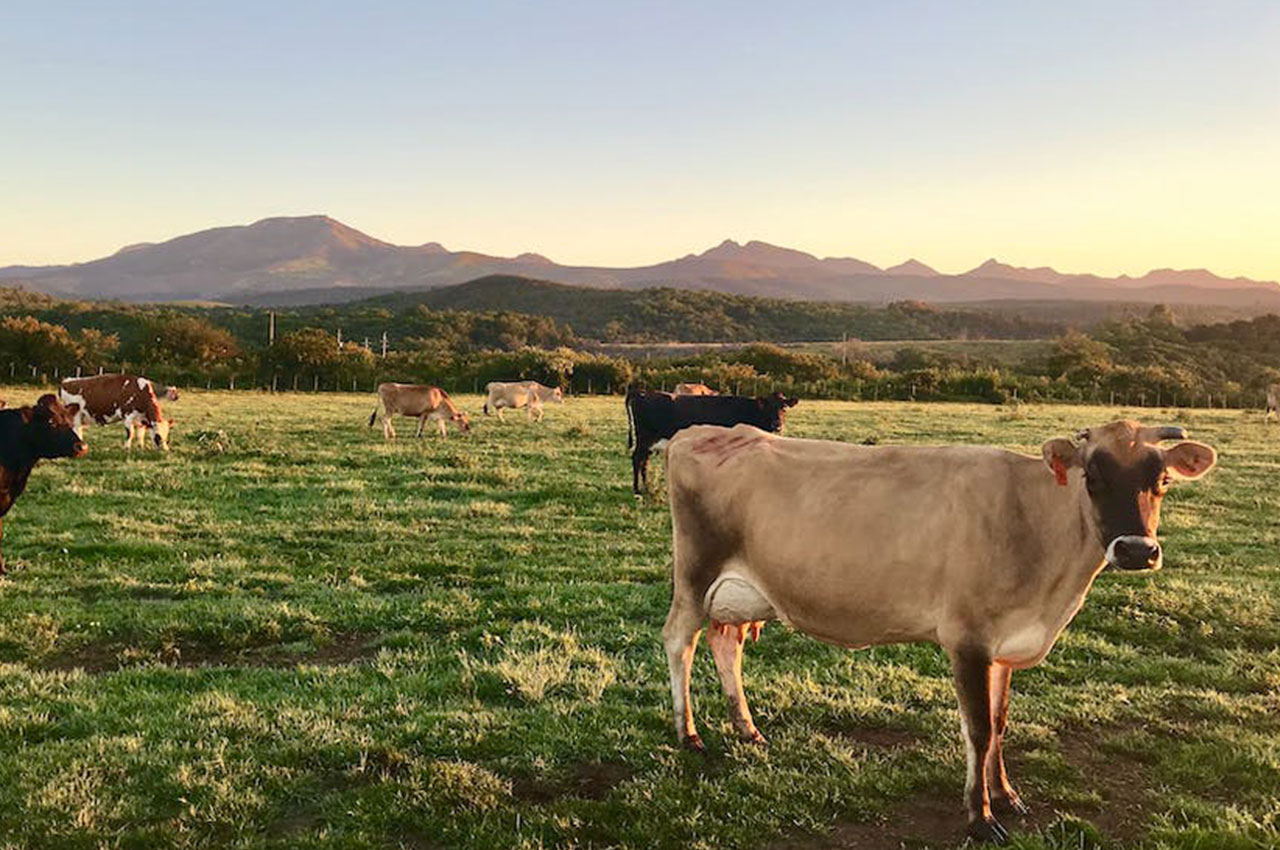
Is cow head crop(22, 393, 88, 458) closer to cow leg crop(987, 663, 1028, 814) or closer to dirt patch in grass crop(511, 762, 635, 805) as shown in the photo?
dirt patch in grass crop(511, 762, 635, 805)

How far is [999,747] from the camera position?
495cm

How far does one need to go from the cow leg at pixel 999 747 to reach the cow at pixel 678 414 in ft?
40.6

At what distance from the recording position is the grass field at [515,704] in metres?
4.71

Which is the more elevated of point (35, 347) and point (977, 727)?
point (35, 347)

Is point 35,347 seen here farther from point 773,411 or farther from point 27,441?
point 773,411

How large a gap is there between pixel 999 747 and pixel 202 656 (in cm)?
665

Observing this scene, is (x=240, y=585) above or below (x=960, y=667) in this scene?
below

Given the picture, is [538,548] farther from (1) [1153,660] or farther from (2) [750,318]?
(2) [750,318]

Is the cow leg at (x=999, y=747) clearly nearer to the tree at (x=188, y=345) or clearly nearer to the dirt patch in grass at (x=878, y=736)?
the dirt patch in grass at (x=878, y=736)

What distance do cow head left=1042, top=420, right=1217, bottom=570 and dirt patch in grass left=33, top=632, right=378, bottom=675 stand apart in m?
6.08

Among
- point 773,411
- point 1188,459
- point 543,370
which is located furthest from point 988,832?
point 543,370

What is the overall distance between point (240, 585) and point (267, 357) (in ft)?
155

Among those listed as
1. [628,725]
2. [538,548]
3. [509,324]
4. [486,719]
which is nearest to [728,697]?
[628,725]

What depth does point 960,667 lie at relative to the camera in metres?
4.66
